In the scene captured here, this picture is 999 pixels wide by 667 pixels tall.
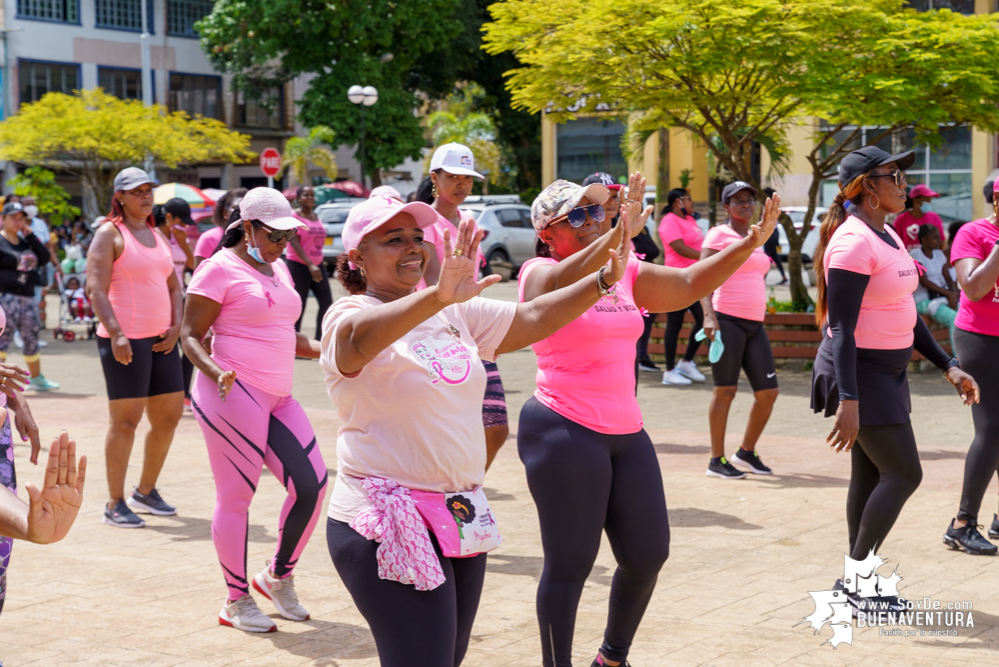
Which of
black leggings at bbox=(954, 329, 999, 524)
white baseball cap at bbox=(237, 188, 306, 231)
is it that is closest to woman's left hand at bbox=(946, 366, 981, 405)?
black leggings at bbox=(954, 329, 999, 524)

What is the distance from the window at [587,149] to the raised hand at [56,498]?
3336cm

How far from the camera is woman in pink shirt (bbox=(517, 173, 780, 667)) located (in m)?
3.96

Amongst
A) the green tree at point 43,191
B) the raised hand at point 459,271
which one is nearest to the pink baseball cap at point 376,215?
the raised hand at point 459,271

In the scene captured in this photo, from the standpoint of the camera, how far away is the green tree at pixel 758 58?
39.6 ft

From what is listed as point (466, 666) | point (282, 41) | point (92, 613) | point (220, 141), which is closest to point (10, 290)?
point (92, 613)

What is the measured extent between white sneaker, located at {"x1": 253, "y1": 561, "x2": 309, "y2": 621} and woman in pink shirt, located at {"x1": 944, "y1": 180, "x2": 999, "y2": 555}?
3.24 meters

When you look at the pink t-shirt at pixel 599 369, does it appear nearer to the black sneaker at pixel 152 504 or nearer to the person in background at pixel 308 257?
the black sneaker at pixel 152 504

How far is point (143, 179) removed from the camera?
6828mm

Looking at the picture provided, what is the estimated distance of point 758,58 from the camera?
12109mm

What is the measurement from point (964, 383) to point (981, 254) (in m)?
0.92

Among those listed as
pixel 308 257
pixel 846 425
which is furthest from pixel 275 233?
pixel 308 257

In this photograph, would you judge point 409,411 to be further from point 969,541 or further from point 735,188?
point 735,188

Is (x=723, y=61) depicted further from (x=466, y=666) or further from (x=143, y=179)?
(x=466, y=666)

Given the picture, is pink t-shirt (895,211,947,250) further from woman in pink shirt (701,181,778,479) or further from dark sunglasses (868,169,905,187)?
dark sunglasses (868,169,905,187)
